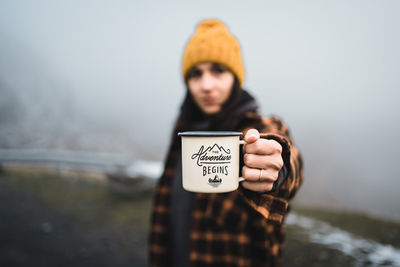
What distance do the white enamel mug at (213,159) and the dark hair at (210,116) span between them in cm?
84

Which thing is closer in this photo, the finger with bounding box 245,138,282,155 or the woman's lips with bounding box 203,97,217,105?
the finger with bounding box 245,138,282,155

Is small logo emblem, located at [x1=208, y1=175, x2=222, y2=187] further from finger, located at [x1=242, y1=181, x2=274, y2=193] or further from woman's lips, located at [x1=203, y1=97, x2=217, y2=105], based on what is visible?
woman's lips, located at [x1=203, y1=97, x2=217, y2=105]

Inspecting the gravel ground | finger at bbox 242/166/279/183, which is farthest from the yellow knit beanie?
the gravel ground

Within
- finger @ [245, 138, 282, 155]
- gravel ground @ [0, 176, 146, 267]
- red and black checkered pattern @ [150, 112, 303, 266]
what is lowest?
gravel ground @ [0, 176, 146, 267]

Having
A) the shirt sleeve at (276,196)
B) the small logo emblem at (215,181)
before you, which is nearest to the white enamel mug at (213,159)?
the small logo emblem at (215,181)

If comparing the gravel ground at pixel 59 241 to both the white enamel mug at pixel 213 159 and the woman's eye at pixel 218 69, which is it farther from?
the white enamel mug at pixel 213 159

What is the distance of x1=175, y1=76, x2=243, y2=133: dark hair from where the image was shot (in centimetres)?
183

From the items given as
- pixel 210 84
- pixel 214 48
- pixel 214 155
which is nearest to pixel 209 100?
pixel 210 84

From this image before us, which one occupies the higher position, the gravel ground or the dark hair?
the dark hair

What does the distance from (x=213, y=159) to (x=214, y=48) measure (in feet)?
4.18

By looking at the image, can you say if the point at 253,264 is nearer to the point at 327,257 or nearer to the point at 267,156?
the point at 267,156

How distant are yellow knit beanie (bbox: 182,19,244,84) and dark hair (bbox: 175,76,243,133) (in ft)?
0.56

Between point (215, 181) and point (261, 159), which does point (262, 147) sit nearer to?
point (261, 159)

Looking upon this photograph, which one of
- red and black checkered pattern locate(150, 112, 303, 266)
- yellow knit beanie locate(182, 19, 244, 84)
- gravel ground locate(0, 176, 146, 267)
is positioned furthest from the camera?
gravel ground locate(0, 176, 146, 267)
